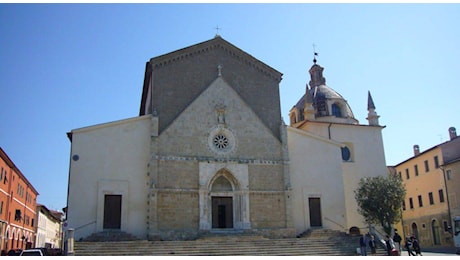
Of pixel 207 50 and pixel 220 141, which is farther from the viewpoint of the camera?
pixel 207 50

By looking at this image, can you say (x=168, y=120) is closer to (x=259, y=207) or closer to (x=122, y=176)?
(x=122, y=176)

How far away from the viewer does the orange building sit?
33.0m

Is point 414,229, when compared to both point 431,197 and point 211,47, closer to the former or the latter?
point 431,197

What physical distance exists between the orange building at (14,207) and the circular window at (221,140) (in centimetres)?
1615

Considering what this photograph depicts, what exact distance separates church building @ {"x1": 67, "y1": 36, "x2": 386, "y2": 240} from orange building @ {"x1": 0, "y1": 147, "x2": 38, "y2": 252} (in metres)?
11.0

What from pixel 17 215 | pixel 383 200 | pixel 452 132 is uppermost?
pixel 452 132

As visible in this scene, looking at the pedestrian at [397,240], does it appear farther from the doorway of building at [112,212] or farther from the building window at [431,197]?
the building window at [431,197]

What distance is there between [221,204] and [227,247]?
4972 mm

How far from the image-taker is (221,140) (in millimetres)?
28203

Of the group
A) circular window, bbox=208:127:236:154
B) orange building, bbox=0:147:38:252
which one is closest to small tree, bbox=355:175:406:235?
circular window, bbox=208:127:236:154

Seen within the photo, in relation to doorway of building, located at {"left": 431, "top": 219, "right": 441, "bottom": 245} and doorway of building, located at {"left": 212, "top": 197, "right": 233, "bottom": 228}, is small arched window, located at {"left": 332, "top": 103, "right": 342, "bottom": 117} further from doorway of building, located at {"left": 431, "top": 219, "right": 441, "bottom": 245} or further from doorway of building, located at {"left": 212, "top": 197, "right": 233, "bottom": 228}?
doorway of building, located at {"left": 212, "top": 197, "right": 233, "bottom": 228}

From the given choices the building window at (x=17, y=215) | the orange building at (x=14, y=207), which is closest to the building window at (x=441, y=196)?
the orange building at (x=14, y=207)

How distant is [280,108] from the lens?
30.9m

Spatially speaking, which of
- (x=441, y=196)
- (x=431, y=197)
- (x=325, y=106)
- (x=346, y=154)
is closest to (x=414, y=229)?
(x=431, y=197)
